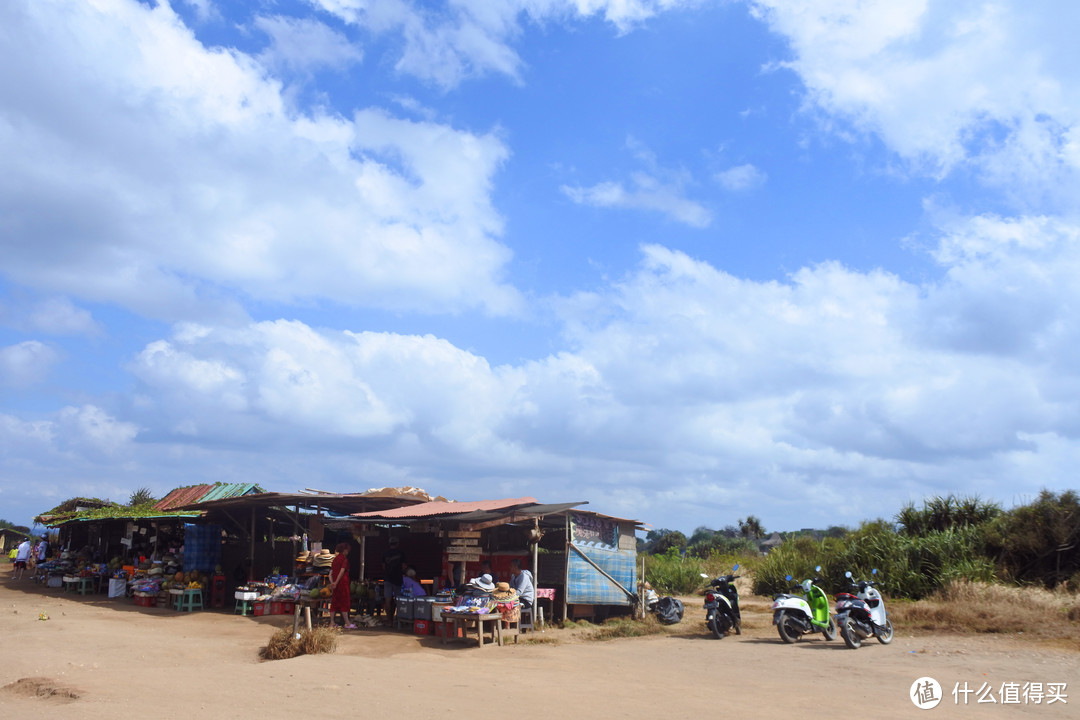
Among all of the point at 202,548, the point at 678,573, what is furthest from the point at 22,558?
the point at 678,573

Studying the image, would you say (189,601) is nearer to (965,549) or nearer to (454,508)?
(454,508)

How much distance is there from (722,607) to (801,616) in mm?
1523

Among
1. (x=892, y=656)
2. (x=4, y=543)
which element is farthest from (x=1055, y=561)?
(x=4, y=543)

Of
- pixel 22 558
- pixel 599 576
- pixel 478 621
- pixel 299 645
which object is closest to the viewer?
pixel 299 645

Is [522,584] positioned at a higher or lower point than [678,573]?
higher

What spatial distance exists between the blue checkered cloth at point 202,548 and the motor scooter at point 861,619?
14.8 metres

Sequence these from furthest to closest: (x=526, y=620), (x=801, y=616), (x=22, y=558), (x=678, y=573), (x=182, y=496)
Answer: (x=22, y=558) → (x=182, y=496) → (x=678, y=573) → (x=526, y=620) → (x=801, y=616)

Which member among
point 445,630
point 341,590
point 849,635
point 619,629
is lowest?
point 619,629

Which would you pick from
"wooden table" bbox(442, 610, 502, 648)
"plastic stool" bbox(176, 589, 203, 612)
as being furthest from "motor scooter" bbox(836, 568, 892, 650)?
"plastic stool" bbox(176, 589, 203, 612)

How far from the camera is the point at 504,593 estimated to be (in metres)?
13.5

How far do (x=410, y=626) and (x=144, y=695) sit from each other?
21.2ft

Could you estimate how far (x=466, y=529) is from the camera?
14.3m

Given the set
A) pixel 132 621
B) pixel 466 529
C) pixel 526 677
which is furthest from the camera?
pixel 132 621

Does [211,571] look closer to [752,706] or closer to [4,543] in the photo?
[752,706]
